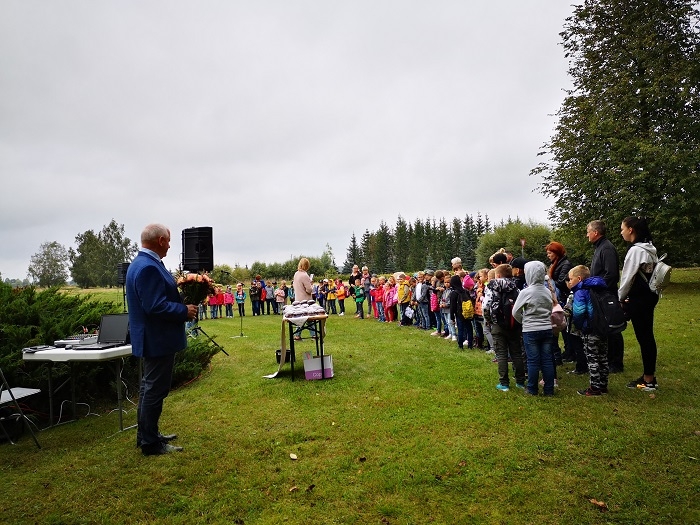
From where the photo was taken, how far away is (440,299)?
10.6m

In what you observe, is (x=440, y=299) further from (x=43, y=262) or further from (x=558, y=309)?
(x=43, y=262)

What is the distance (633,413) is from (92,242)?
90969 mm

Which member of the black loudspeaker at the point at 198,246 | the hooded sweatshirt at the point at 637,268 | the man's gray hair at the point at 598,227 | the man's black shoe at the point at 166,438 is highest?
the black loudspeaker at the point at 198,246

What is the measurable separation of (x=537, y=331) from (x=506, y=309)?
1.85ft

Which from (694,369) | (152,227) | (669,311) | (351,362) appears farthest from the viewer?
(669,311)

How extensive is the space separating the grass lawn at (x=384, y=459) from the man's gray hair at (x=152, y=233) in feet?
7.16

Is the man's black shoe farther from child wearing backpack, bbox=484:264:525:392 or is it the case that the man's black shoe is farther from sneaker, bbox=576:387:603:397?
sneaker, bbox=576:387:603:397

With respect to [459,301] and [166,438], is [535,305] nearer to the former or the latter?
[459,301]

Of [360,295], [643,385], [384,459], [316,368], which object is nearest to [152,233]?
[384,459]

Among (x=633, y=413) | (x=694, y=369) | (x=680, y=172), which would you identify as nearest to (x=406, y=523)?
(x=633, y=413)

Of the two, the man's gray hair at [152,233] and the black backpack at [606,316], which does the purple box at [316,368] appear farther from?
the black backpack at [606,316]

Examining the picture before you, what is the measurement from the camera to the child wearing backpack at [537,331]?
514cm

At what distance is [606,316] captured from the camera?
504 centimetres

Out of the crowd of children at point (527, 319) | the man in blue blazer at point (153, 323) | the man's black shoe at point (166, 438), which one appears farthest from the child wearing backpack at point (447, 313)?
the man in blue blazer at point (153, 323)
